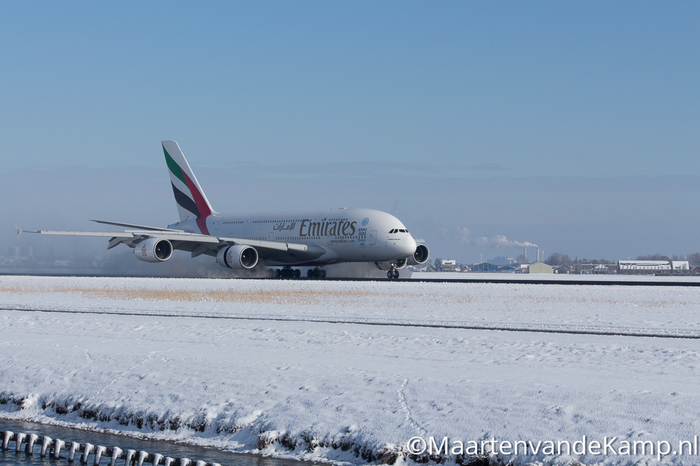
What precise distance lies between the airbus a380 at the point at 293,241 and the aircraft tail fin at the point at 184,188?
3113mm

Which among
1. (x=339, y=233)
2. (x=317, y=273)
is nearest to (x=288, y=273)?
(x=317, y=273)

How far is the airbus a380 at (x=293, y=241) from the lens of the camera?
43.2 metres

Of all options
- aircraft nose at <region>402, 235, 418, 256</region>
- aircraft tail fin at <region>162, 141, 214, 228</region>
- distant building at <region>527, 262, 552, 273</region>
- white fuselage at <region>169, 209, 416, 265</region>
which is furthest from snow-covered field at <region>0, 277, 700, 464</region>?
distant building at <region>527, 262, 552, 273</region>

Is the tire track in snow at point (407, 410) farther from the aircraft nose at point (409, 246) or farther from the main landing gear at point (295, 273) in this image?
the main landing gear at point (295, 273)

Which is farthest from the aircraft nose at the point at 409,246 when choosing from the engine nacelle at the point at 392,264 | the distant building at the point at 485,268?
the distant building at the point at 485,268

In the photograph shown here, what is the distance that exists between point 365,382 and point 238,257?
34869 mm

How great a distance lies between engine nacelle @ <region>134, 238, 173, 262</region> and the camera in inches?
1694

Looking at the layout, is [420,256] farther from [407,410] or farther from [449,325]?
[407,410]

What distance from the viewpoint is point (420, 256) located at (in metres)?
48.8

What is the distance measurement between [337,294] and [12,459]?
2131 cm

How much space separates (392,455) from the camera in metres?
8.00

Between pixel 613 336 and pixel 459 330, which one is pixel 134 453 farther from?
pixel 613 336

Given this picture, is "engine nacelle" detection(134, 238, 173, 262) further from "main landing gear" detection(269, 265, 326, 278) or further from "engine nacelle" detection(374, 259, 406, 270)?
"engine nacelle" detection(374, 259, 406, 270)

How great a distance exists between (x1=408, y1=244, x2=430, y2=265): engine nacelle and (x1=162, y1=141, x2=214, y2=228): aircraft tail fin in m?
18.2
